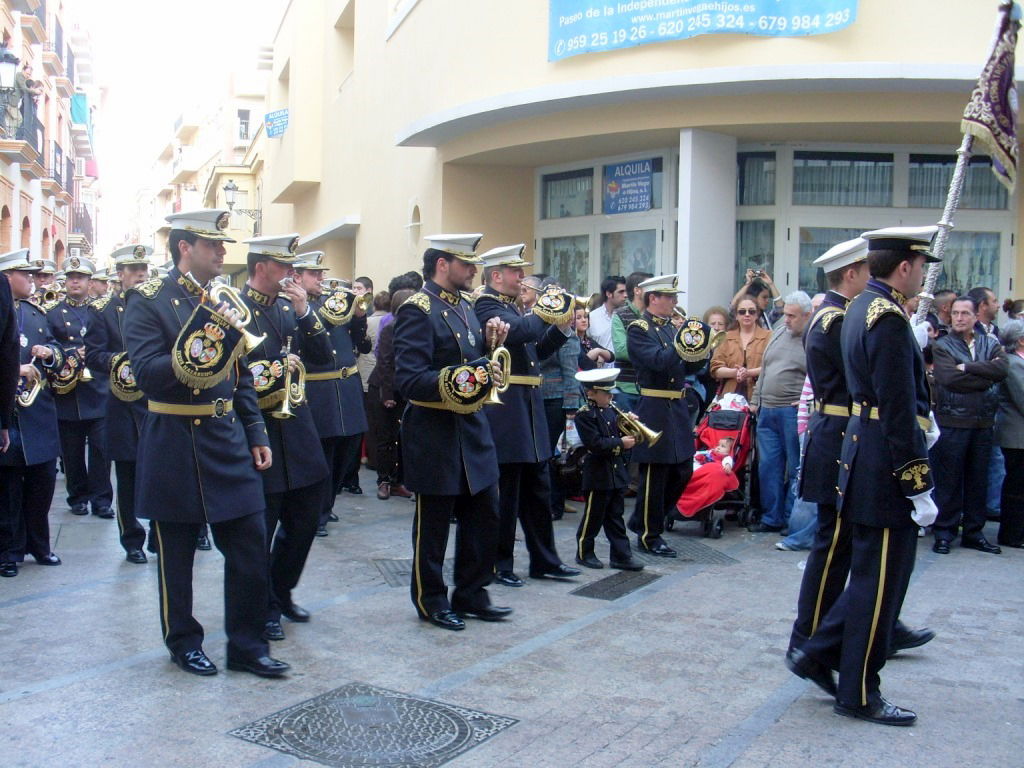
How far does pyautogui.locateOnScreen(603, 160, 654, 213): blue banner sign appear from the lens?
12852 millimetres

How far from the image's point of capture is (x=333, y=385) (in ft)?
28.5

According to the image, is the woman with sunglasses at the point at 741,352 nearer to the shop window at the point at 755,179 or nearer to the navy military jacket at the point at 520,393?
the shop window at the point at 755,179

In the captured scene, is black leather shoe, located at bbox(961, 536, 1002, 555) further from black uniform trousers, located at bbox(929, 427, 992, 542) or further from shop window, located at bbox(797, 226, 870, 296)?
shop window, located at bbox(797, 226, 870, 296)

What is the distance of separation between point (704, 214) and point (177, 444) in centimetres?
769


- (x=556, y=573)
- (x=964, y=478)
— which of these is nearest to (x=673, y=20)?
(x=964, y=478)

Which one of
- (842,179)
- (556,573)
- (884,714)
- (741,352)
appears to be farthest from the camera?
(842,179)

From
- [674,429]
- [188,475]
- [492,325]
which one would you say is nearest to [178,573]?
[188,475]

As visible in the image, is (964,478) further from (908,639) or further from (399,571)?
(399,571)

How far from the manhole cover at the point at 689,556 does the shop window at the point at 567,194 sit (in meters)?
6.13

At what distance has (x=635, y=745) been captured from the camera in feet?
14.5

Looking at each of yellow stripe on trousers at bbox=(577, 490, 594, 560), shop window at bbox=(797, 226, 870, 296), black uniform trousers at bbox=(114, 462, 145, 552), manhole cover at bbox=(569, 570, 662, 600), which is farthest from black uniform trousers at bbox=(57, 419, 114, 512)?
shop window at bbox=(797, 226, 870, 296)

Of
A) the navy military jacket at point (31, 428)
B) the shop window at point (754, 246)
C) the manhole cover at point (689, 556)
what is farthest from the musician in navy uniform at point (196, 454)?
the shop window at point (754, 246)

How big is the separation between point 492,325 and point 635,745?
2.58 m

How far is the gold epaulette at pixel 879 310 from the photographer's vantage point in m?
4.53
